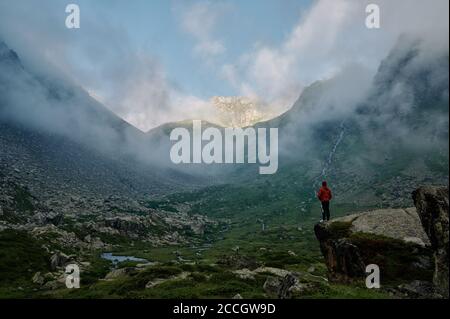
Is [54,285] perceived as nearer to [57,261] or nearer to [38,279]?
[38,279]

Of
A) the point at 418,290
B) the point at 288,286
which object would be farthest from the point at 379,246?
the point at 288,286

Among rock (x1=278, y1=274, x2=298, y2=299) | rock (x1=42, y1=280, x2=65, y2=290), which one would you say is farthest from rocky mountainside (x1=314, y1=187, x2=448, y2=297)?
rock (x1=42, y1=280, x2=65, y2=290)

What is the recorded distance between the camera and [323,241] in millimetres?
47656

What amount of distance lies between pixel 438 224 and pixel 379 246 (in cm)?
838

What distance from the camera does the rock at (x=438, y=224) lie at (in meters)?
34.5

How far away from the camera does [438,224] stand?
3566 cm

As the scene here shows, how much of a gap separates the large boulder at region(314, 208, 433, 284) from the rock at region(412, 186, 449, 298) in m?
4.25

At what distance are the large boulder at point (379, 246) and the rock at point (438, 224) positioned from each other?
4253 millimetres

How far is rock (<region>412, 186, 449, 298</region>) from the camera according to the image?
34.5 metres

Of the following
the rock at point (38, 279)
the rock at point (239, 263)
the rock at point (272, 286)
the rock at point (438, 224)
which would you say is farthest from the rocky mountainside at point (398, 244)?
the rock at point (38, 279)

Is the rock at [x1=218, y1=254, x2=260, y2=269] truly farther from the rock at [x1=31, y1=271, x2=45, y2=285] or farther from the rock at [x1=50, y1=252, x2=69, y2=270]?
the rock at [x1=50, y1=252, x2=69, y2=270]

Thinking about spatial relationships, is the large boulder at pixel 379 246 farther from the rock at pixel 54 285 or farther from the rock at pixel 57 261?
the rock at pixel 57 261

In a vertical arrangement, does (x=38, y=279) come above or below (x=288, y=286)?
below
